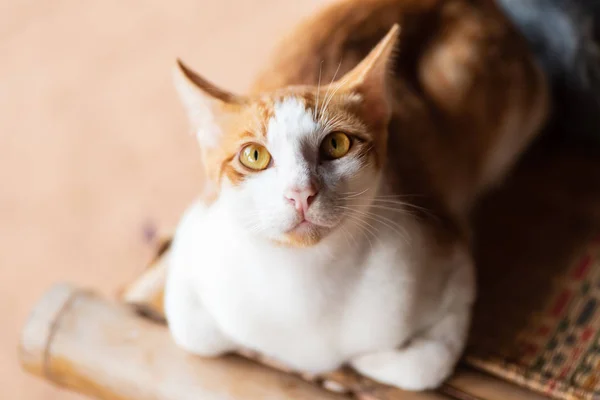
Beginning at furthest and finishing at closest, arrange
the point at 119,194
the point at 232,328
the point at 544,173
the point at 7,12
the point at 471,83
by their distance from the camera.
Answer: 1. the point at 7,12
2. the point at 119,194
3. the point at 544,173
4. the point at 471,83
5. the point at 232,328

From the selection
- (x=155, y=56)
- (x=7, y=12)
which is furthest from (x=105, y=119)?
(x=7, y=12)

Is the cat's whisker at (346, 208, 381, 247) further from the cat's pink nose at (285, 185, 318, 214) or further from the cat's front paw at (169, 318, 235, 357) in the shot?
the cat's front paw at (169, 318, 235, 357)

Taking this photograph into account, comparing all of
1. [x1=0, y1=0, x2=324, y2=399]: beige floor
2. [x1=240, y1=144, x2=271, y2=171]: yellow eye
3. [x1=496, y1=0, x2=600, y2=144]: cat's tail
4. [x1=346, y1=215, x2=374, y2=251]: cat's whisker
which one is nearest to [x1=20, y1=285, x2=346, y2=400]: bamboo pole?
[x1=346, y1=215, x2=374, y2=251]: cat's whisker

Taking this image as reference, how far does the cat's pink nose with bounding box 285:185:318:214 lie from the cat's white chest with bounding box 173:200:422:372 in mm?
94

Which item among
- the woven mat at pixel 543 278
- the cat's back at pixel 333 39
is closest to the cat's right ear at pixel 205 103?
the cat's back at pixel 333 39

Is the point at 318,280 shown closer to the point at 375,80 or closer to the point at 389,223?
the point at 389,223

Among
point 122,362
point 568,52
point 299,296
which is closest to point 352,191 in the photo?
point 299,296

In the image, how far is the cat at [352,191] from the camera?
82 centimetres

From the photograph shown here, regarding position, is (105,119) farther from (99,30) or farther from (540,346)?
(540,346)

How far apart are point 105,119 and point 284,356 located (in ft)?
3.93

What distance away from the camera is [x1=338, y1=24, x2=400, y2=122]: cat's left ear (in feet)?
2.76

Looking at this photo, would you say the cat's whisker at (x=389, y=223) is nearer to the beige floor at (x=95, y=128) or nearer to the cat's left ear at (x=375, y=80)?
the cat's left ear at (x=375, y=80)

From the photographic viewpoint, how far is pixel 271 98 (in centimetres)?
84

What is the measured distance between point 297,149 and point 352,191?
0.08m
